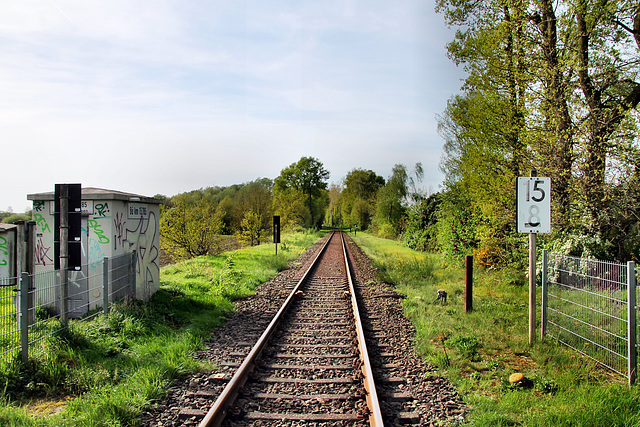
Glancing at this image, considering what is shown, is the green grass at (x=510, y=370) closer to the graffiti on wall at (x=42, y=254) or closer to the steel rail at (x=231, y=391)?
the steel rail at (x=231, y=391)

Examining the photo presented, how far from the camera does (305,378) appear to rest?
5309mm

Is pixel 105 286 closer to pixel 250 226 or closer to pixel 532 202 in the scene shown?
pixel 532 202

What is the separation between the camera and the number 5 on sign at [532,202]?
6594 mm

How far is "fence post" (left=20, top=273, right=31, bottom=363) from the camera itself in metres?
5.21

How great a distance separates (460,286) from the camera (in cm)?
1211

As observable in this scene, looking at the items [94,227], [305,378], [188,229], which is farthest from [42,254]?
[188,229]

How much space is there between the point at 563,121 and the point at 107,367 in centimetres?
1046

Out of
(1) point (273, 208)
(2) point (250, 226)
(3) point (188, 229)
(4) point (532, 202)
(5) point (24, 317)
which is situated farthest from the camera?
(1) point (273, 208)

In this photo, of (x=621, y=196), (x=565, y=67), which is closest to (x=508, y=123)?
(x=565, y=67)

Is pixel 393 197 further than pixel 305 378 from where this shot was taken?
Yes

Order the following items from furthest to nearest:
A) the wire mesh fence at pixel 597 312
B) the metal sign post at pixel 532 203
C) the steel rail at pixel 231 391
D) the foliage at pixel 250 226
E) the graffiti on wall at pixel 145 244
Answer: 1. the foliage at pixel 250 226
2. the graffiti on wall at pixel 145 244
3. the metal sign post at pixel 532 203
4. the wire mesh fence at pixel 597 312
5. the steel rail at pixel 231 391

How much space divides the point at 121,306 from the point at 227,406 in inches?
168

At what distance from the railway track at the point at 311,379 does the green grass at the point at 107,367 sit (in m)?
0.27

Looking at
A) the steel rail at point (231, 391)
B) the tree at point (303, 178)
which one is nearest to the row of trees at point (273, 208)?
the tree at point (303, 178)
